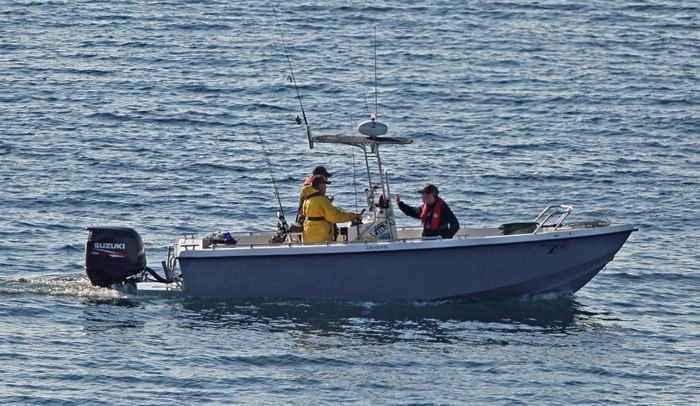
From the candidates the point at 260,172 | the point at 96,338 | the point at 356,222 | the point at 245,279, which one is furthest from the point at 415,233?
the point at 260,172

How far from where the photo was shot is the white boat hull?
1956cm

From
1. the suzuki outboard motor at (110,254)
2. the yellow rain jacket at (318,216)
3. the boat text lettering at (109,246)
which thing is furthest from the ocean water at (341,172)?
the yellow rain jacket at (318,216)

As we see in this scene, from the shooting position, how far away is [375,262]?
1966 centimetres

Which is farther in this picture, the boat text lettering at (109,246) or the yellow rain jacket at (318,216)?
the boat text lettering at (109,246)

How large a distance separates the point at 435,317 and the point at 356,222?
1.70 metres

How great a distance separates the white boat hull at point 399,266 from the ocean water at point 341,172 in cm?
28

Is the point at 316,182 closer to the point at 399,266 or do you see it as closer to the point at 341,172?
the point at 399,266

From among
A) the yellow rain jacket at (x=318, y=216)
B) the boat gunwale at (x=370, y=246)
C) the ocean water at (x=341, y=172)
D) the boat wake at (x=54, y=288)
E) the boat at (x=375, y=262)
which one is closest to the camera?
the ocean water at (x=341, y=172)

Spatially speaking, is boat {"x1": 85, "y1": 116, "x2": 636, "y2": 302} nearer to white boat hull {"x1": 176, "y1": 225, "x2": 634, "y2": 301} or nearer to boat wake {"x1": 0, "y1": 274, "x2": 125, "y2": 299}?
white boat hull {"x1": 176, "y1": 225, "x2": 634, "y2": 301}

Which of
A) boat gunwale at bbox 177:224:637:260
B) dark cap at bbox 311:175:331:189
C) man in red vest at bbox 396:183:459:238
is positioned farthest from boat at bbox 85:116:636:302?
dark cap at bbox 311:175:331:189

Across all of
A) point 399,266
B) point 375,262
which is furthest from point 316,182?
point 399,266

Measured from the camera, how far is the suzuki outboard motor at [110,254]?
20.1m

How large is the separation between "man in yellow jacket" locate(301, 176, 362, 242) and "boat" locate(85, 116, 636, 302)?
225 mm

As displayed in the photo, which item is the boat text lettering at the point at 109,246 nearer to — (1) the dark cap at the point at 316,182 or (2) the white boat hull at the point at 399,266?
(2) the white boat hull at the point at 399,266
